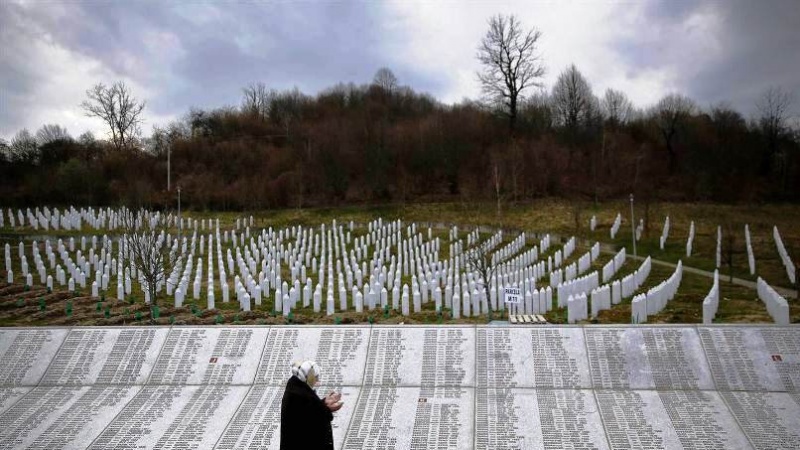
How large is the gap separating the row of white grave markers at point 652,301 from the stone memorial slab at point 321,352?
6.18 meters

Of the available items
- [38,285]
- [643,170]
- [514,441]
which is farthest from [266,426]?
[643,170]

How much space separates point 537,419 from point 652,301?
750 centimetres

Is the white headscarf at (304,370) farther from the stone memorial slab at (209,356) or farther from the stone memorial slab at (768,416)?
the stone memorial slab at (768,416)

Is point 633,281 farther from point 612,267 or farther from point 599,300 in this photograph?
point 612,267

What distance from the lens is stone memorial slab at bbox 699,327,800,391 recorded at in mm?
9586

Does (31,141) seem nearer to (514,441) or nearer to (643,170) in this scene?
(643,170)

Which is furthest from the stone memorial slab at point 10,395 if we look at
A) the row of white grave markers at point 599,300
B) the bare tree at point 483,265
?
the row of white grave markers at point 599,300

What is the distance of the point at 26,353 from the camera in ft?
36.9

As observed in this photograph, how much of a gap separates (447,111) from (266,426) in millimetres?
52877

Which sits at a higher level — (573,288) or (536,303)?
(573,288)

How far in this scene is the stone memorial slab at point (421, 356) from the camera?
10.2 metres

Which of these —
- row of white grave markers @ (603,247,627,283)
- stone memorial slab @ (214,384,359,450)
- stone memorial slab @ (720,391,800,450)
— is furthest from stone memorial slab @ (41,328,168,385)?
row of white grave markers @ (603,247,627,283)

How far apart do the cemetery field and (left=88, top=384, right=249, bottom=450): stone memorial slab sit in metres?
4.52

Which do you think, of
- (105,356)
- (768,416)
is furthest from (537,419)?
(105,356)
